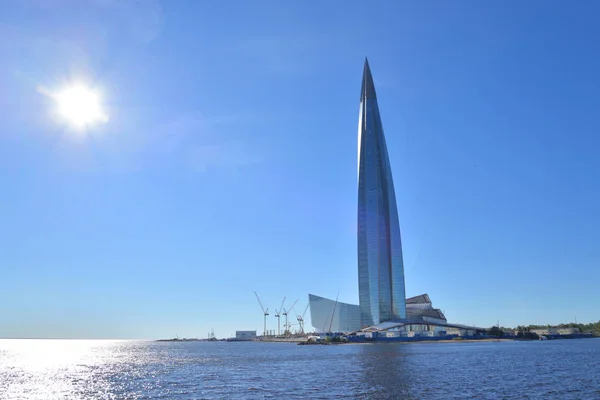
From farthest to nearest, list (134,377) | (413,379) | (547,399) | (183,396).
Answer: (134,377)
(413,379)
(183,396)
(547,399)

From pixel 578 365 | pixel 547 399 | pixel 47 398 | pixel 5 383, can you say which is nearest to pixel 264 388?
pixel 47 398

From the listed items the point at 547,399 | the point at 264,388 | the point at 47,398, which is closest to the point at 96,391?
the point at 47,398

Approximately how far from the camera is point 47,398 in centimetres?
5222

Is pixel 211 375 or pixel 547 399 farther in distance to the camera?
pixel 211 375

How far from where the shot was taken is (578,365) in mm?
76562

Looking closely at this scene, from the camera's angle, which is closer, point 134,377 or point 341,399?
point 341,399

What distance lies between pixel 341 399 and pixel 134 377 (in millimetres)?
39119

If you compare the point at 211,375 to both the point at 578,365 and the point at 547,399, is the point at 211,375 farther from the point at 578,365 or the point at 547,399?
the point at 578,365

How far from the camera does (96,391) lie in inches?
2242

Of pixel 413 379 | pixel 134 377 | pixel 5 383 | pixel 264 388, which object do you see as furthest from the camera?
pixel 134 377

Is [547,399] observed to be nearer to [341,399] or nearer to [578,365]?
[341,399]

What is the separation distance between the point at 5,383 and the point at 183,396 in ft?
109

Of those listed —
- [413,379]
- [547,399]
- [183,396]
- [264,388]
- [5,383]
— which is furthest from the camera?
[5,383]

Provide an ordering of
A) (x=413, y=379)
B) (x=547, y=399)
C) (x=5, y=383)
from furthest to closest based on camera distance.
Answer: (x=5, y=383) → (x=413, y=379) → (x=547, y=399)
